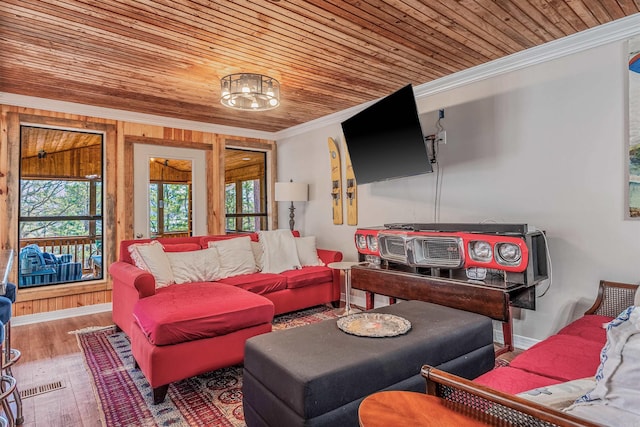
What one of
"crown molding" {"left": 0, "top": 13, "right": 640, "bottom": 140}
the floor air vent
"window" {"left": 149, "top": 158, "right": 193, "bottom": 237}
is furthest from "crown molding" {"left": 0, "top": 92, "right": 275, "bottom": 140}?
the floor air vent

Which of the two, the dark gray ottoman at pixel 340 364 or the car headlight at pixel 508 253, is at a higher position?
the car headlight at pixel 508 253

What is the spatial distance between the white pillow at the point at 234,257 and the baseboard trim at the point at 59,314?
1.60m

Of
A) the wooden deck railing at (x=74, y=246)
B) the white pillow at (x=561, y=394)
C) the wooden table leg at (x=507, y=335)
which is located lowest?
the wooden table leg at (x=507, y=335)

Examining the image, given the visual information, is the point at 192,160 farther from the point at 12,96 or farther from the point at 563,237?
the point at 563,237

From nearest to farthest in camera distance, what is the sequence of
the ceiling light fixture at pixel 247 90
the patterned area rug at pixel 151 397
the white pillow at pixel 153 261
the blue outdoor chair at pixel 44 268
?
1. the patterned area rug at pixel 151 397
2. the ceiling light fixture at pixel 247 90
3. the white pillow at pixel 153 261
4. the blue outdoor chair at pixel 44 268

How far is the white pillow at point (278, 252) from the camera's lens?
393cm

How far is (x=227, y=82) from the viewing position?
2.90 meters

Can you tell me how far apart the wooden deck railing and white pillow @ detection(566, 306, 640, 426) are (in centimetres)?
461

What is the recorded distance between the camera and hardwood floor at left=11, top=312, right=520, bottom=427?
1.97 meters

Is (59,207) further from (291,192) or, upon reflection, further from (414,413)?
(414,413)

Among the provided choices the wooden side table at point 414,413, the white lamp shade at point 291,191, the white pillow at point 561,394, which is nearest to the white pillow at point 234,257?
the white lamp shade at point 291,191

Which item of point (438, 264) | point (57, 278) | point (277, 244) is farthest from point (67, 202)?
point (438, 264)

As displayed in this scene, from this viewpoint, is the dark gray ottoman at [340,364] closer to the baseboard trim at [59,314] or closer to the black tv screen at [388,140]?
the black tv screen at [388,140]

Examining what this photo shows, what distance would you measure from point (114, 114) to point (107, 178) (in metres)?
0.74
